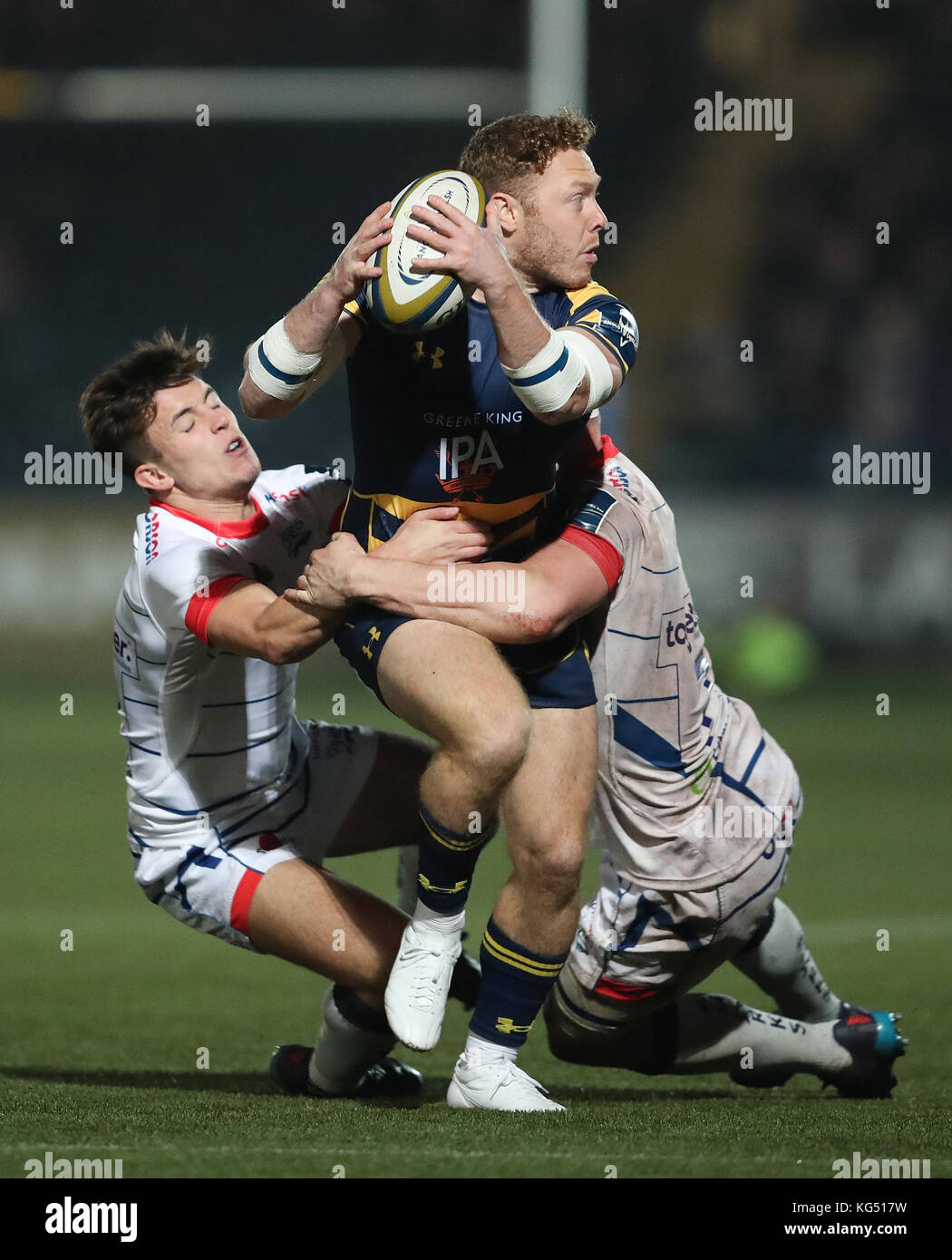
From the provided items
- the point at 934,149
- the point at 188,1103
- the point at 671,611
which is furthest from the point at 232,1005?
the point at 934,149

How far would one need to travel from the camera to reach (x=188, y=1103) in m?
3.53

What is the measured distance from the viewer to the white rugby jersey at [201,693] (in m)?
3.85

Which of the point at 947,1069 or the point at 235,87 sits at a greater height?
the point at 235,87

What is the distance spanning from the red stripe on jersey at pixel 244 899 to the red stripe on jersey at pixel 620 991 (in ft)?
2.56

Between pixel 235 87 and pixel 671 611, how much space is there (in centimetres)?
805

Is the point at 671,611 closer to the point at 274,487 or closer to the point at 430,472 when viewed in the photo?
the point at 430,472

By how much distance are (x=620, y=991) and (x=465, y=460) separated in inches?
48.0

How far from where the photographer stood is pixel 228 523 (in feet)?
13.1

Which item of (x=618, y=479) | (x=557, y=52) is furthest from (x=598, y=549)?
(x=557, y=52)

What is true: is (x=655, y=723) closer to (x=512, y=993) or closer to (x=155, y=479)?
(x=512, y=993)

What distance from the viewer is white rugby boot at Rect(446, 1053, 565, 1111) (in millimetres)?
3398

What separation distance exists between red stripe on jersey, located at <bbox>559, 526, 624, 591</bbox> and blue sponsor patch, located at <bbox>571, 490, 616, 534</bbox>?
2 centimetres

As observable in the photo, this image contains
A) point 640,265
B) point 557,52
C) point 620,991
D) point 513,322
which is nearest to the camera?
point 513,322

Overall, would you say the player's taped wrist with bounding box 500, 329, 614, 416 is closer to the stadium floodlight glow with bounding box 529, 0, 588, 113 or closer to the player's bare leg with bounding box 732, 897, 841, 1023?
the player's bare leg with bounding box 732, 897, 841, 1023
